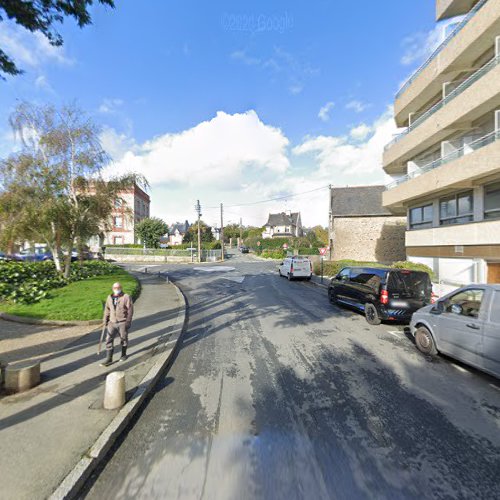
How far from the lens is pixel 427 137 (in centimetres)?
1360

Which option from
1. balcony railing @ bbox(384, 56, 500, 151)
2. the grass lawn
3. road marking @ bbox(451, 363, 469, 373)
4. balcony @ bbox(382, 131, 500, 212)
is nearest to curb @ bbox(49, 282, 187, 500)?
the grass lawn

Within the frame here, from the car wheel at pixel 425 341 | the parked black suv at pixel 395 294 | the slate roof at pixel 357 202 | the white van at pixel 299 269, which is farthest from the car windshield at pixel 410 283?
the slate roof at pixel 357 202

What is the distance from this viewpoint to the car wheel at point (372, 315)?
7418 millimetres

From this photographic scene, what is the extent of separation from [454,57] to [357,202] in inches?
714

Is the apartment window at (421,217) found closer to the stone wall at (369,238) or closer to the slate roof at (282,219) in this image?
the stone wall at (369,238)

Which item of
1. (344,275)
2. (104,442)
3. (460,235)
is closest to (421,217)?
(460,235)

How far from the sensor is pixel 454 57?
39.2 ft

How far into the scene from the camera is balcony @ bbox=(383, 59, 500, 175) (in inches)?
402

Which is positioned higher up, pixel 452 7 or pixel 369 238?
pixel 452 7

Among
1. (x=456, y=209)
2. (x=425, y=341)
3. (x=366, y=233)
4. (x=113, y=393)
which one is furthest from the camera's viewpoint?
(x=366, y=233)

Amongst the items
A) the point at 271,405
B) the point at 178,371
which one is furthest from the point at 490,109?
the point at 178,371

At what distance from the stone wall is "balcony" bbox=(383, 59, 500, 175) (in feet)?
38.4

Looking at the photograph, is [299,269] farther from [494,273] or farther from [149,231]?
[149,231]

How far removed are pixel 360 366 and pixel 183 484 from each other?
362 centimetres
